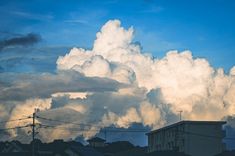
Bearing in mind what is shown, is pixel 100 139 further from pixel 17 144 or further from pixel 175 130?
pixel 175 130

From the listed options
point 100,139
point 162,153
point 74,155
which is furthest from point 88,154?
point 100,139

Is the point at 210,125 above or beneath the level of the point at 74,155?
above

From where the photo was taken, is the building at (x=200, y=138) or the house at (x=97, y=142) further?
the house at (x=97, y=142)

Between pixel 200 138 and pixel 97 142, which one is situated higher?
pixel 200 138

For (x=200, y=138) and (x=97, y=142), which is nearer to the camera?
(x=200, y=138)

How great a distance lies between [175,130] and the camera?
9150cm

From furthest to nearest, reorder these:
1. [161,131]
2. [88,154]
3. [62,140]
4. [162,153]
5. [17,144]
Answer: [62,140] → [17,144] → [161,131] → [88,154] → [162,153]

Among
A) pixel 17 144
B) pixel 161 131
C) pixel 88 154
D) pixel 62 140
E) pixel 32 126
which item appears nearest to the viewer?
pixel 32 126

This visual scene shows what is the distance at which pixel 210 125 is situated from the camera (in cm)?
8719

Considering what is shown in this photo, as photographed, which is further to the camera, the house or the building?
the house

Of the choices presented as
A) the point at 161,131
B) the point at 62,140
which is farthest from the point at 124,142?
the point at 161,131

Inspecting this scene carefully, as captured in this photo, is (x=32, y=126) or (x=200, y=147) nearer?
(x=32, y=126)

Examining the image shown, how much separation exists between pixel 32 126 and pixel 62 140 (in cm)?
5086

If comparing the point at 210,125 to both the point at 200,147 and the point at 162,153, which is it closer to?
the point at 200,147
